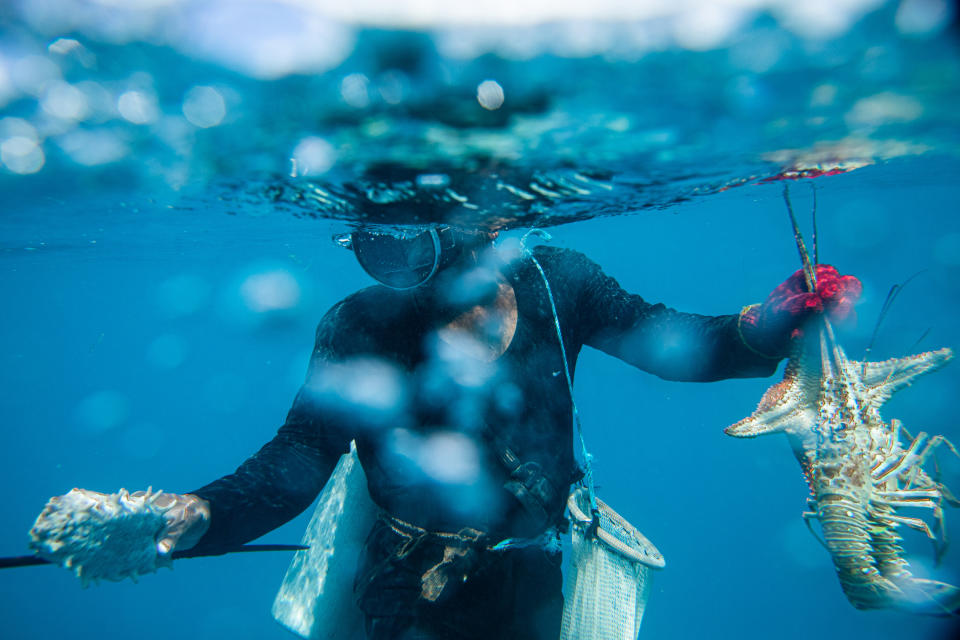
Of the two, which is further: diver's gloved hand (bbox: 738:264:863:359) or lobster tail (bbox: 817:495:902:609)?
diver's gloved hand (bbox: 738:264:863:359)

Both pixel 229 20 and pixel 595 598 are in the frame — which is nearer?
pixel 229 20

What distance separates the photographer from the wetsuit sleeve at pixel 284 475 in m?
2.49

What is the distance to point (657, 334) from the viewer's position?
11.1 ft

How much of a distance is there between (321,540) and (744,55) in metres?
4.54

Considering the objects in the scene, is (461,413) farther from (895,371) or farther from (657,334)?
(895,371)

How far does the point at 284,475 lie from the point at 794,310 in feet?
9.94

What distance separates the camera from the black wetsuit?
108 inches

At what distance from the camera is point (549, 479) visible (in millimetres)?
3012

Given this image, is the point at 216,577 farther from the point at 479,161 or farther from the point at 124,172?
the point at 479,161

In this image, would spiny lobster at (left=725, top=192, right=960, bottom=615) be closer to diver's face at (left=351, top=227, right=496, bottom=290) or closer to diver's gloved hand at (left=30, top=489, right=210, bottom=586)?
diver's face at (left=351, top=227, right=496, bottom=290)

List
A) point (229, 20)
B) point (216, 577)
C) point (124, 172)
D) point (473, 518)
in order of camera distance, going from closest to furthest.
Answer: point (229, 20) < point (473, 518) < point (124, 172) < point (216, 577)

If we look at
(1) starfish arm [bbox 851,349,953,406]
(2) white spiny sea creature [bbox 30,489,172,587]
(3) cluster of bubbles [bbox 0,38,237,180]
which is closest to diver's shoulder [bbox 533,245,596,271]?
(1) starfish arm [bbox 851,349,953,406]

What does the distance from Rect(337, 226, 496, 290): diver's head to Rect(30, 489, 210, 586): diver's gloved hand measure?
1644mm

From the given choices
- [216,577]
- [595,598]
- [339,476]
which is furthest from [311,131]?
[216,577]
